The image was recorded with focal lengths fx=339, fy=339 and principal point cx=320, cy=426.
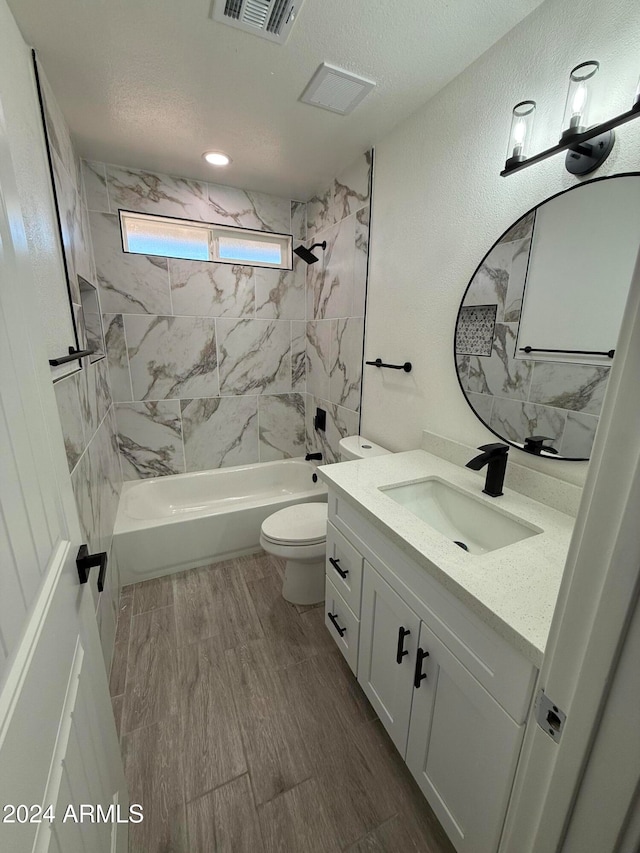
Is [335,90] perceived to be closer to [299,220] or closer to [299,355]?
[299,220]

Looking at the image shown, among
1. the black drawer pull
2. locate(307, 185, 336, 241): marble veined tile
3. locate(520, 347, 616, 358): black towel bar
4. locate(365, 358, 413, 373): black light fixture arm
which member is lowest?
the black drawer pull

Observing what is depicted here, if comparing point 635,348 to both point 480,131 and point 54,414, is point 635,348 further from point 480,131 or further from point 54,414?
point 480,131

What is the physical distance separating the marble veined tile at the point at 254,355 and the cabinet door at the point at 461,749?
2.27 m

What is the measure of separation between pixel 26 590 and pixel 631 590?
760mm

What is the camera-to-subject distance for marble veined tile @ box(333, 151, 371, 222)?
1952mm

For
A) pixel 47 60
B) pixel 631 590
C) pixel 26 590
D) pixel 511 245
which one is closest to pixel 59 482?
pixel 26 590

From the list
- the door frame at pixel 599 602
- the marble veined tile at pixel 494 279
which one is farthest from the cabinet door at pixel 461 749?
the marble veined tile at pixel 494 279

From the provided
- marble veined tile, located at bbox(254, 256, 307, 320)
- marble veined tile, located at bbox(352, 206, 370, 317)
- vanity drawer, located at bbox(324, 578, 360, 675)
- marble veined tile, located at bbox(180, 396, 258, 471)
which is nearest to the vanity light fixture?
marble veined tile, located at bbox(352, 206, 370, 317)

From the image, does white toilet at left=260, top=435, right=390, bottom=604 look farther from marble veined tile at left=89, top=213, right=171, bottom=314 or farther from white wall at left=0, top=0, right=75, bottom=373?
marble veined tile at left=89, top=213, right=171, bottom=314

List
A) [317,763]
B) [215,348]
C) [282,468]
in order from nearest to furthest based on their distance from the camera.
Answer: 1. [317,763]
2. [215,348]
3. [282,468]

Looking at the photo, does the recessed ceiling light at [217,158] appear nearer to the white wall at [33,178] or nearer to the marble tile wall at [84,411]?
the marble tile wall at [84,411]

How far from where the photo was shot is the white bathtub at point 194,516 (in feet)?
6.83

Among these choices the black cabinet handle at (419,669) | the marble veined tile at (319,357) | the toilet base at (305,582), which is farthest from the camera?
the marble veined tile at (319,357)

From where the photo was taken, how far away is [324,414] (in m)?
2.73
